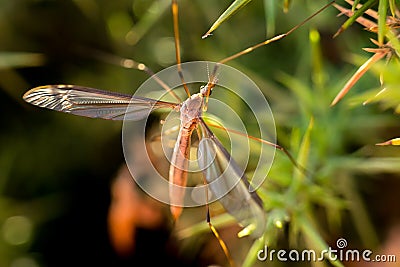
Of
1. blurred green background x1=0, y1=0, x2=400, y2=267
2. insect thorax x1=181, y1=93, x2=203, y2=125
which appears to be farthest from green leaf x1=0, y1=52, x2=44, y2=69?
insect thorax x1=181, y1=93, x2=203, y2=125

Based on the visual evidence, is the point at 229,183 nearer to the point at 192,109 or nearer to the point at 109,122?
the point at 192,109

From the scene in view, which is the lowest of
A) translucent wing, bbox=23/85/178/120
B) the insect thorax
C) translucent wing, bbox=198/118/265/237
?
translucent wing, bbox=198/118/265/237

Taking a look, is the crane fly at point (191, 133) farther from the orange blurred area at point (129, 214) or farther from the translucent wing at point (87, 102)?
the orange blurred area at point (129, 214)

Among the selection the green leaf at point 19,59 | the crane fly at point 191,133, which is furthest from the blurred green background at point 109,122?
the crane fly at point 191,133

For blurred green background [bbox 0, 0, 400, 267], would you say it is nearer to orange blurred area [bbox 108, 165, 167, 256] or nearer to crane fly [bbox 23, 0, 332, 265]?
orange blurred area [bbox 108, 165, 167, 256]

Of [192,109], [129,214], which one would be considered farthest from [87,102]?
[129,214]

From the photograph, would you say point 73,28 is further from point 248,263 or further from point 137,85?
point 248,263
